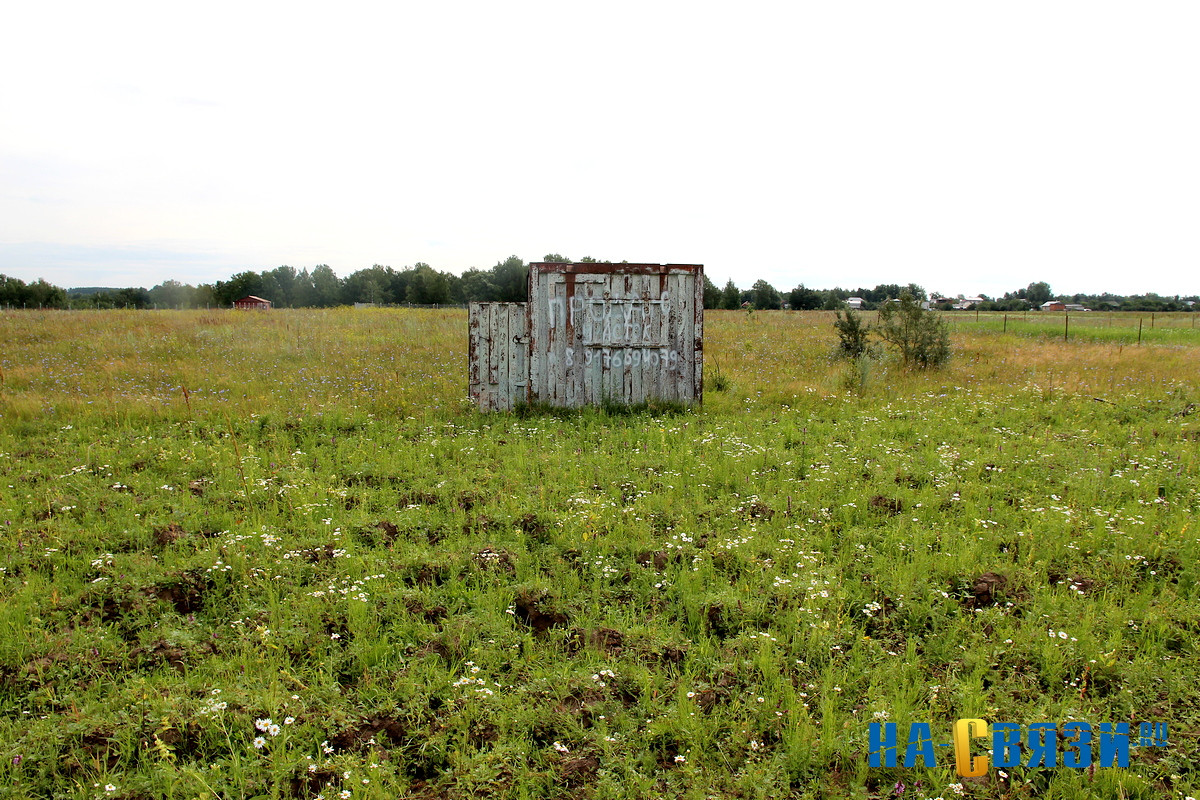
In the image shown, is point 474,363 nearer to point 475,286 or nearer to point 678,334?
point 678,334

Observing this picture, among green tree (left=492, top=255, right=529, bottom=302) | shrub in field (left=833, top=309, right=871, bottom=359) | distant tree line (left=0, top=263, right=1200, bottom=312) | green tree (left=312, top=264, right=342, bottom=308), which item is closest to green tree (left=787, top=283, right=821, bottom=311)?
distant tree line (left=0, top=263, right=1200, bottom=312)

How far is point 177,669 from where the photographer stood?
12.3 feet

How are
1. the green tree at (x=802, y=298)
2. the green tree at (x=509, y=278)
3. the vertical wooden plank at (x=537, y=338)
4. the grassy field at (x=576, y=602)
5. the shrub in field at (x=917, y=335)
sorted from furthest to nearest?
the green tree at (x=802, y=298), the green tree at (x=509, y=278), the shrub in field at (x=917, y=335), the vertical wooden plank at (x=537, y=338), the grassy field at (x=576, y=602)

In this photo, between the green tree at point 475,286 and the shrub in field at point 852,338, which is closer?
the shrub in field at point 852,338

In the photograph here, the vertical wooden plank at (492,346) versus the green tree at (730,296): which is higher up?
the green tree at (730,296)

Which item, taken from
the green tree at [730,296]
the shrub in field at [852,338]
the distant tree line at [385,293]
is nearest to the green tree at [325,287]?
the distant tree line at [385,293]

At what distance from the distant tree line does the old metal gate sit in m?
54.9

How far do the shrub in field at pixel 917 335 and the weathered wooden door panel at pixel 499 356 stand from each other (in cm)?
878

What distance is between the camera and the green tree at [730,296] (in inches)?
2904

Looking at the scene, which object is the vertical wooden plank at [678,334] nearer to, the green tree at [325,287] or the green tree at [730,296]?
the green tree at [730,296]

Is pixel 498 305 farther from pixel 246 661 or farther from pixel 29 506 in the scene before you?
pixel 246 661

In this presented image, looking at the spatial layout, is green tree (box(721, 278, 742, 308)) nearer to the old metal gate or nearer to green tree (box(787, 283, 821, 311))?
green tree (box(787, 283, 821, 311))

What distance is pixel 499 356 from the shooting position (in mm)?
10234

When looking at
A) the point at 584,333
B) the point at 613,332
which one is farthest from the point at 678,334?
the point at 584,333
